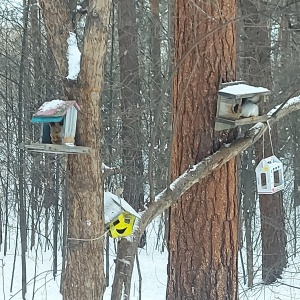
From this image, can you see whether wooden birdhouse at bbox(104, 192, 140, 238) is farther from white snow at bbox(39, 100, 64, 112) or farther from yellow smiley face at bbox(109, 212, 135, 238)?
white snow at bbox(39, 100, 64, 112)

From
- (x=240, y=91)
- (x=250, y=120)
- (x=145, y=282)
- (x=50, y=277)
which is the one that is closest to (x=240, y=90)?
(x=240, y=91)

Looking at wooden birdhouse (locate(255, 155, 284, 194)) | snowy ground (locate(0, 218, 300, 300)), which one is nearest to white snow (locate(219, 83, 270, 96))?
wooden birdhouse (locate(255, 155, 284, 194))

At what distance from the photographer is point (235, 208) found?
315 cm

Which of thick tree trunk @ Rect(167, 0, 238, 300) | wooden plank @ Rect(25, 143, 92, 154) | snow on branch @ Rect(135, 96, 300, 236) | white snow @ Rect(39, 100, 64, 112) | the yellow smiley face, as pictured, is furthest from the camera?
thick tree trunk @ Rect(167, 0, 238, 300)

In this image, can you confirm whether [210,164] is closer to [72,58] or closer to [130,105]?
[72,58]

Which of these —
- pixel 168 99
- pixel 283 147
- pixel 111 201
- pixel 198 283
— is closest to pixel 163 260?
pixel 283 147

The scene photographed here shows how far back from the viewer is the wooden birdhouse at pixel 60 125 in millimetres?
2107

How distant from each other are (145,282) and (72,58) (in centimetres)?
528

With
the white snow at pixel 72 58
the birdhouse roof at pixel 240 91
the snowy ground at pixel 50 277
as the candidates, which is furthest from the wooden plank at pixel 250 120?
the snowy ground at pixel 50 277

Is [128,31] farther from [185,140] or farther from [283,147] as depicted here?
[185,140]

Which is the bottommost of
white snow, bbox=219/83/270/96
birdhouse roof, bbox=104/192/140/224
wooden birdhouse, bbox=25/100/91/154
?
birdhouse roof, bbox=104/192/140/224

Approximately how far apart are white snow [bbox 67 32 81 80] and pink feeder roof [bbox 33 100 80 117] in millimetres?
107

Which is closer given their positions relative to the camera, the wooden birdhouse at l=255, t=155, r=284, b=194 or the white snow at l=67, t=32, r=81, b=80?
the white snow at l=67, t=32, r=81, b=80

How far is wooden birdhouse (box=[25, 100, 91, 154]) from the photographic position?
83.0 inches
